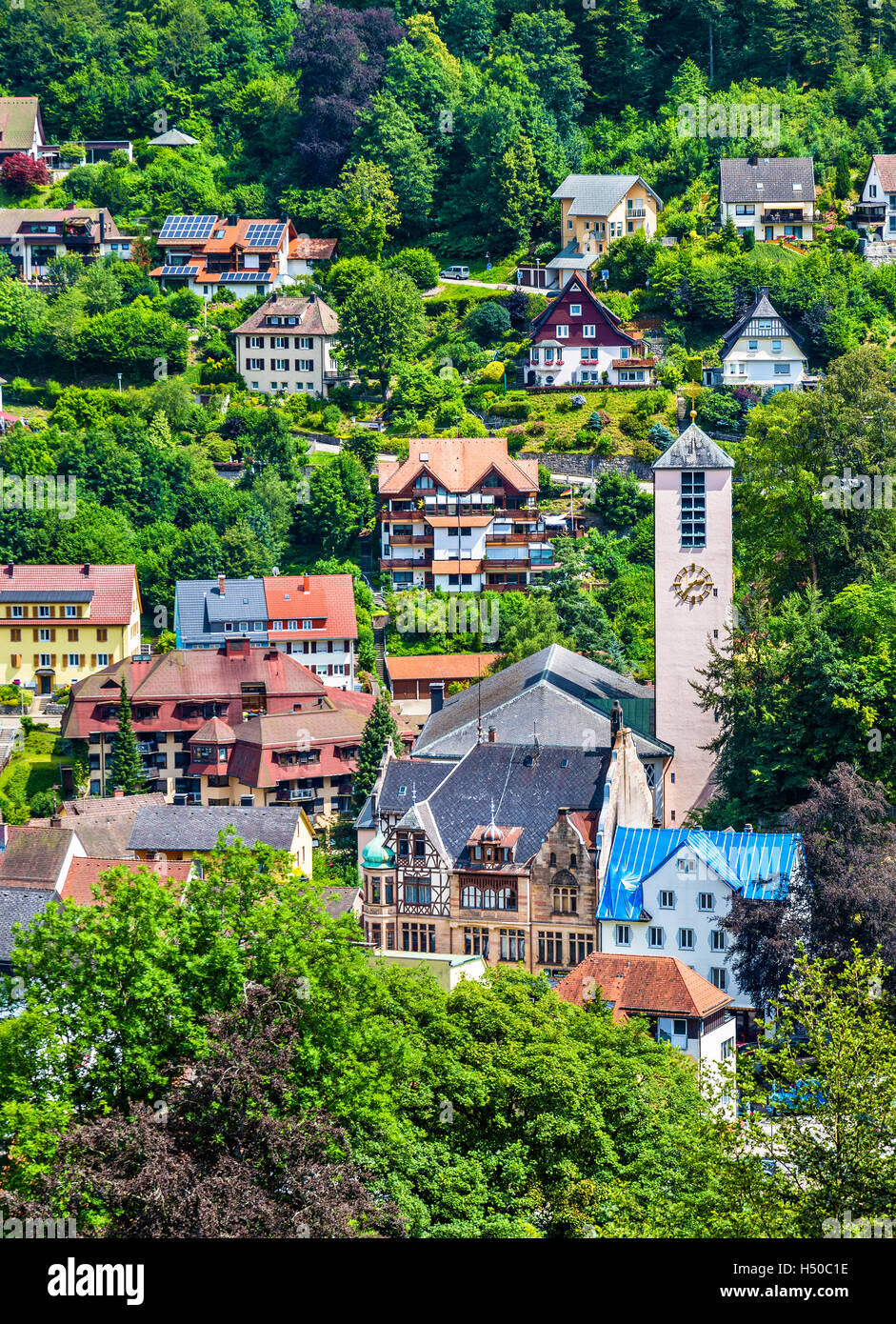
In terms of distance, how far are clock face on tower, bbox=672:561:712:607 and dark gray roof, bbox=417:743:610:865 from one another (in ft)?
34.0

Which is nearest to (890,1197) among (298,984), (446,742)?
(298,984)

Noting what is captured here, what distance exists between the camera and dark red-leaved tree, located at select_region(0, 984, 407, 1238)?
91.8 feet

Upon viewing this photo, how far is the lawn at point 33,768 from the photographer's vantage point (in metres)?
82.8

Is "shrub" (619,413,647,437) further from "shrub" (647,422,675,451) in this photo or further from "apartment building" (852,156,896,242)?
"apartment building" (852,156,896,242)

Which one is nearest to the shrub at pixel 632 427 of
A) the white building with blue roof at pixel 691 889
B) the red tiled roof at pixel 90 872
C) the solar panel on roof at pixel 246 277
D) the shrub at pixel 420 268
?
the shrub at pixel 420 268

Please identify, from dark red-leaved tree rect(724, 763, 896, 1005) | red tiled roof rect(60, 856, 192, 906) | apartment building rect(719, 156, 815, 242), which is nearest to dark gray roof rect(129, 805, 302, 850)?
→ red tiled roof rect(60, 856, 192, 906)

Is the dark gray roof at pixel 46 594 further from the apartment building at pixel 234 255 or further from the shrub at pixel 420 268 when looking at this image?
the shrub at pixel 420 268

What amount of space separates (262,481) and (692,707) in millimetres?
35935

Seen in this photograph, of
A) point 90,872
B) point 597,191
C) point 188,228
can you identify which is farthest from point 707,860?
point 188,228

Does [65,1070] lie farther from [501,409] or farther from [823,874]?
[501,409]

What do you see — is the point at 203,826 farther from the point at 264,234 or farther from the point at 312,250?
the point at 312,250

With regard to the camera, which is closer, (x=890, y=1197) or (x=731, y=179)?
(x=890, y=1197)

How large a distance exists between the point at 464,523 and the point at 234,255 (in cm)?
3523
